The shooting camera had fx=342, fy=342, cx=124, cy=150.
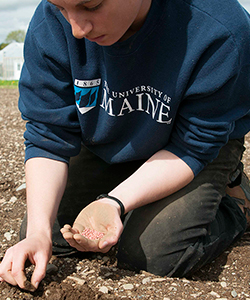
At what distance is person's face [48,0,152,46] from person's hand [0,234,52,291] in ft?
2.88

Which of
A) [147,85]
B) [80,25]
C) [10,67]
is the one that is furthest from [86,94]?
[10,67]

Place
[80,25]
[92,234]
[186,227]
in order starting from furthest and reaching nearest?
A: 1. [186,227]
2. [92,234]
3. [80,25]

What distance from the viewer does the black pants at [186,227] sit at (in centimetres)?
176

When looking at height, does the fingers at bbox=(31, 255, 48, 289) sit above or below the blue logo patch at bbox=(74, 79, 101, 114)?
below

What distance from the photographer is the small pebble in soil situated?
1509mm

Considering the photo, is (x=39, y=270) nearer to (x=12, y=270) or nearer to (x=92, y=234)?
(x=12, y=270)

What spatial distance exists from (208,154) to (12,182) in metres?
1.76

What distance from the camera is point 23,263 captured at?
1.38 meters

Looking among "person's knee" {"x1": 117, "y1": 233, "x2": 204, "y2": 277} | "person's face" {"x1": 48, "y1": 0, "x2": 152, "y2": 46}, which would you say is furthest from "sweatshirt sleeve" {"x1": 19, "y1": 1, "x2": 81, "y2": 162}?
"person's knee" {"x1": 117, "y1": 233, "x2": 204, "y2": 277}

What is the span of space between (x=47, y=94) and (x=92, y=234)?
754mm

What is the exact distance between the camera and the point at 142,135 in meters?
1.77

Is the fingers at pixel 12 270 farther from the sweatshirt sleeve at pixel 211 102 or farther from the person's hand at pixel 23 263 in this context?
the sweatshirt sleeve at pixel 211 102

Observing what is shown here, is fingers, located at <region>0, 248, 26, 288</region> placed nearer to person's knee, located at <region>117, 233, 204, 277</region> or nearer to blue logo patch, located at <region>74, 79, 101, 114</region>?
person's knee, located at <region>117, 233, 204, 277</region>

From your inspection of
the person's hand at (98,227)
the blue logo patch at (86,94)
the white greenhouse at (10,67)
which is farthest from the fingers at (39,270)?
the white greenhouse at (10,67)
